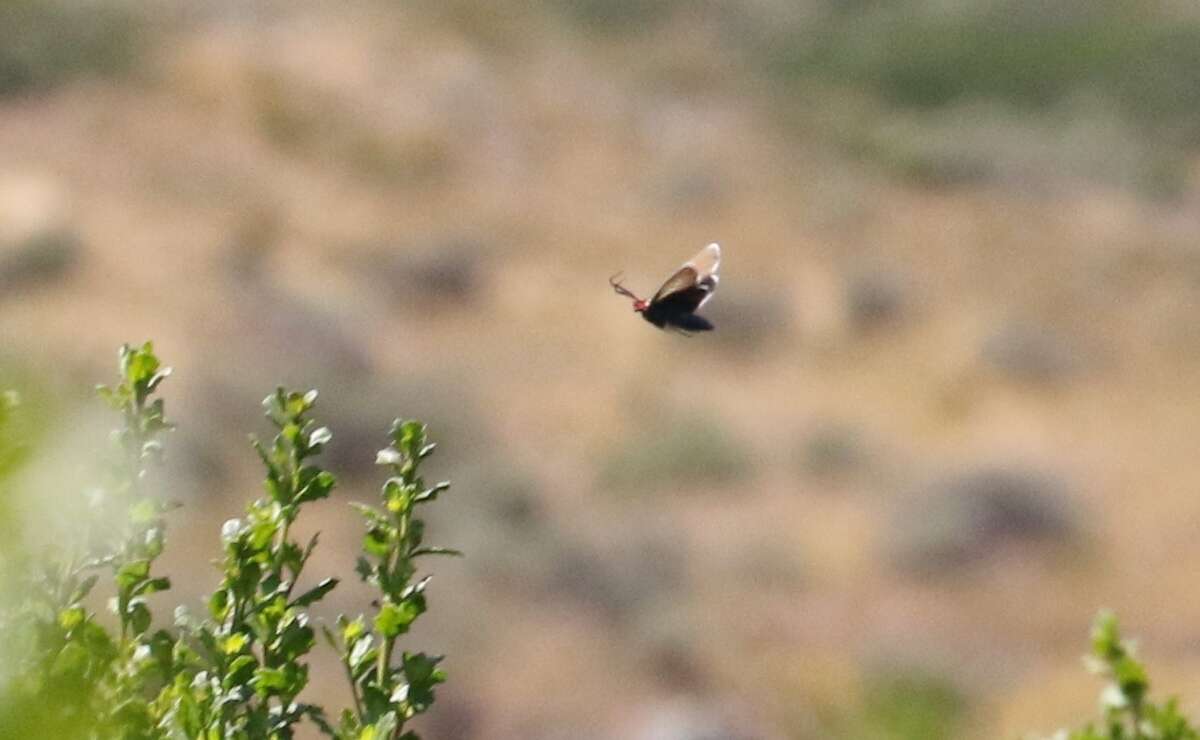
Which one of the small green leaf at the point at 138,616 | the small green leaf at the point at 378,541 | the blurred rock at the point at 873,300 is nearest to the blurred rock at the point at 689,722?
the blurred rock at the point at 873,300

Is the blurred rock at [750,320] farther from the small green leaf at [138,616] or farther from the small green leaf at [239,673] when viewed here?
the small green leaf at [239,673]

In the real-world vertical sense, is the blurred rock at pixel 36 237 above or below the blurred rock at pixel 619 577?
above

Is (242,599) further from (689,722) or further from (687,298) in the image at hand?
(689,722)

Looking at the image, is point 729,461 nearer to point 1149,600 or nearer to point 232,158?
point 1149,600

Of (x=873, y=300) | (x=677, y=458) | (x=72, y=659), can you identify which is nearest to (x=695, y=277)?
(x=72, y=659)

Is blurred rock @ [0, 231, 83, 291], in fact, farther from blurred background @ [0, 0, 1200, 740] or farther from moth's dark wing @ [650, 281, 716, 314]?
moth's dark wing @ [650, 281, 716, 314]

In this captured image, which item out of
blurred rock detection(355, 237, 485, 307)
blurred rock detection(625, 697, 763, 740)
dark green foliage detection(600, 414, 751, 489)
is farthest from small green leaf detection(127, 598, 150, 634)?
blurred rock detection(355, 237, 485, 307)

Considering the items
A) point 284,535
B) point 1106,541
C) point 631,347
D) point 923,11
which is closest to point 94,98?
point 631,347
